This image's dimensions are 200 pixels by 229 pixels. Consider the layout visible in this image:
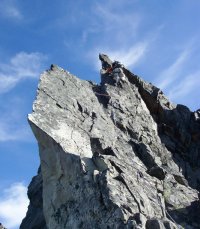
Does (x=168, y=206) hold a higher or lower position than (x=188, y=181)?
lower

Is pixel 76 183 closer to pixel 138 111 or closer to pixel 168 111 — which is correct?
pixel 138 111

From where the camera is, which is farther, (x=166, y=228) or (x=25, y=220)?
(x=25, y=220)

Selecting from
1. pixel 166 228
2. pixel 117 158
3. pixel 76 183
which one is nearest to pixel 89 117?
pixel 117 158

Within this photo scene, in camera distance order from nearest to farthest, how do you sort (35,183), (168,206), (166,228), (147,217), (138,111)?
(166,228), (147,217), (168,206), (138,111), (35,183)

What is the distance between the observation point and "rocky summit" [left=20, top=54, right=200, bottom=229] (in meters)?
36.8

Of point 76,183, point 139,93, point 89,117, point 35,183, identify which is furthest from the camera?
point 35,183

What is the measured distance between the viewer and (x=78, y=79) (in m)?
54.8

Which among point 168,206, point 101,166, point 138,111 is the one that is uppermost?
point 138,111

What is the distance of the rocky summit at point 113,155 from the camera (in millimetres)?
36781

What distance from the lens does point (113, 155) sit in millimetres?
42500

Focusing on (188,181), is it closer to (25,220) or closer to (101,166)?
(101,166)

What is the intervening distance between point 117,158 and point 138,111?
13327mm

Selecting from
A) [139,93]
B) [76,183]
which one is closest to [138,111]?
[139,93]

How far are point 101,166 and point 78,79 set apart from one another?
17677 millimetres
